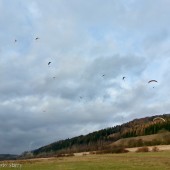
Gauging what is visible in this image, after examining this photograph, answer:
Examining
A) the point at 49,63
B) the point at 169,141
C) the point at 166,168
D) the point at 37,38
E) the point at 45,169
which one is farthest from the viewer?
the point at 169,141

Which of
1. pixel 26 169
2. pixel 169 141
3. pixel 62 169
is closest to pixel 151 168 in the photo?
pixel 62 169

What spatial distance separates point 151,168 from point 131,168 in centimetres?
266

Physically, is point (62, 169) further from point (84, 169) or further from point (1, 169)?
point (1, 169)

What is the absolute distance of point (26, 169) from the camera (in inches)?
2090

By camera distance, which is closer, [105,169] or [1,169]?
[105,169]

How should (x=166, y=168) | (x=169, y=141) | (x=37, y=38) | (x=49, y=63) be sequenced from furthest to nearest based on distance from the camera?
(x=169, y=141) → (x=166, y=168) → (x=49, y=63) → (x=37, y=38)

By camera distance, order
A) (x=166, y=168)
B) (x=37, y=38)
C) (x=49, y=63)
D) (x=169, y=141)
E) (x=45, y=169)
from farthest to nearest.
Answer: (x=169, y=141) < (x=45, y=169) < (x=166, y=168) < (x=49, y=63) < (x=37, y=38)

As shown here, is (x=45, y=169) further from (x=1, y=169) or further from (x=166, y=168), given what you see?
(x=166, y=168)

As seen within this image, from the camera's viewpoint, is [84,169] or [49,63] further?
[84,169]

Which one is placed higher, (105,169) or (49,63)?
(49,63)

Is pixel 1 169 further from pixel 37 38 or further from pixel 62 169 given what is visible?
pixel 37 38

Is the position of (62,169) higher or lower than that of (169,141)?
lower

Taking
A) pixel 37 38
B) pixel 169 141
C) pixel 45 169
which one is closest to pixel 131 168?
pixel 45 169

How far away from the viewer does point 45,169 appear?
5231 centimetres
